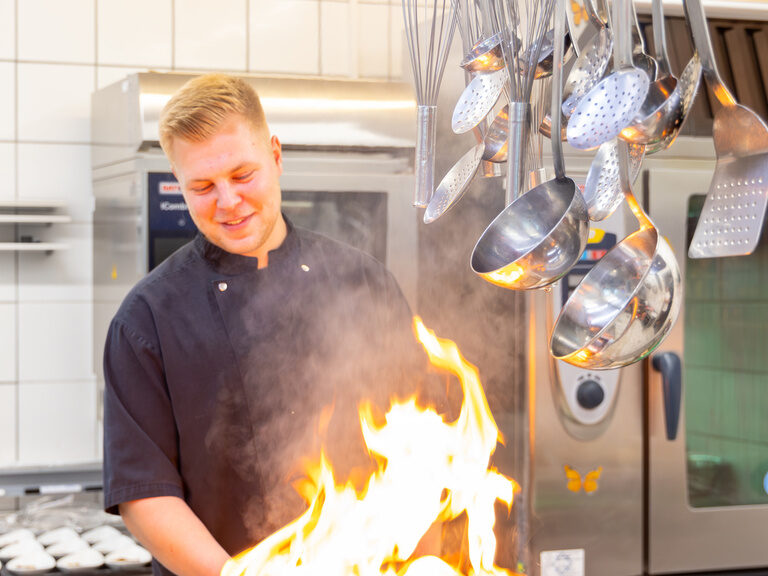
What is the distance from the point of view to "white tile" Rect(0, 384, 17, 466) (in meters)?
2.46

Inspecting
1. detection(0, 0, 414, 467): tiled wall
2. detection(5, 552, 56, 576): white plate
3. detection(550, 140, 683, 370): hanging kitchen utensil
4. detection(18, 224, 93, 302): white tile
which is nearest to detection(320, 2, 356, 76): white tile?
detection(0, 0, 414, 467): tiled wall

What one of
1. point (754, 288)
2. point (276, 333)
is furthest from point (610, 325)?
point (754, 288)

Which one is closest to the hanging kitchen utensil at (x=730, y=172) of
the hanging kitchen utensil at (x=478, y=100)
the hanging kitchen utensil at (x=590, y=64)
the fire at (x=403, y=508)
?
the hanging kitchen utensil at (x=590, y=64)

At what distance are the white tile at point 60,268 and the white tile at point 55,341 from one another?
1.1 inches

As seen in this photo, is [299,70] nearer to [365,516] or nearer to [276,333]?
[276,333]

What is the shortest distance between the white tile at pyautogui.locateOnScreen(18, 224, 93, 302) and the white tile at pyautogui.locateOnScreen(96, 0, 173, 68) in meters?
0.47

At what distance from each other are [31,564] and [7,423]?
0.82m

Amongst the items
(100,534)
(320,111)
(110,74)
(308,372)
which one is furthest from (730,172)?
(110,74)

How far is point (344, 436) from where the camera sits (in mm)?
1685

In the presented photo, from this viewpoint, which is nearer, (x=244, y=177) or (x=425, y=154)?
(x=425, y=154)

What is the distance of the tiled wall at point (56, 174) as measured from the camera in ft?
8.08

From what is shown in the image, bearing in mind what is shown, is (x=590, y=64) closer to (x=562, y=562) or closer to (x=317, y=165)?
(x=317, y=165)

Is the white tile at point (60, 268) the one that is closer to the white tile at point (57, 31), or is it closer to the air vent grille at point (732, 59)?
the white tile at point (57, 31)

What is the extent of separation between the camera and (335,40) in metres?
2.71
